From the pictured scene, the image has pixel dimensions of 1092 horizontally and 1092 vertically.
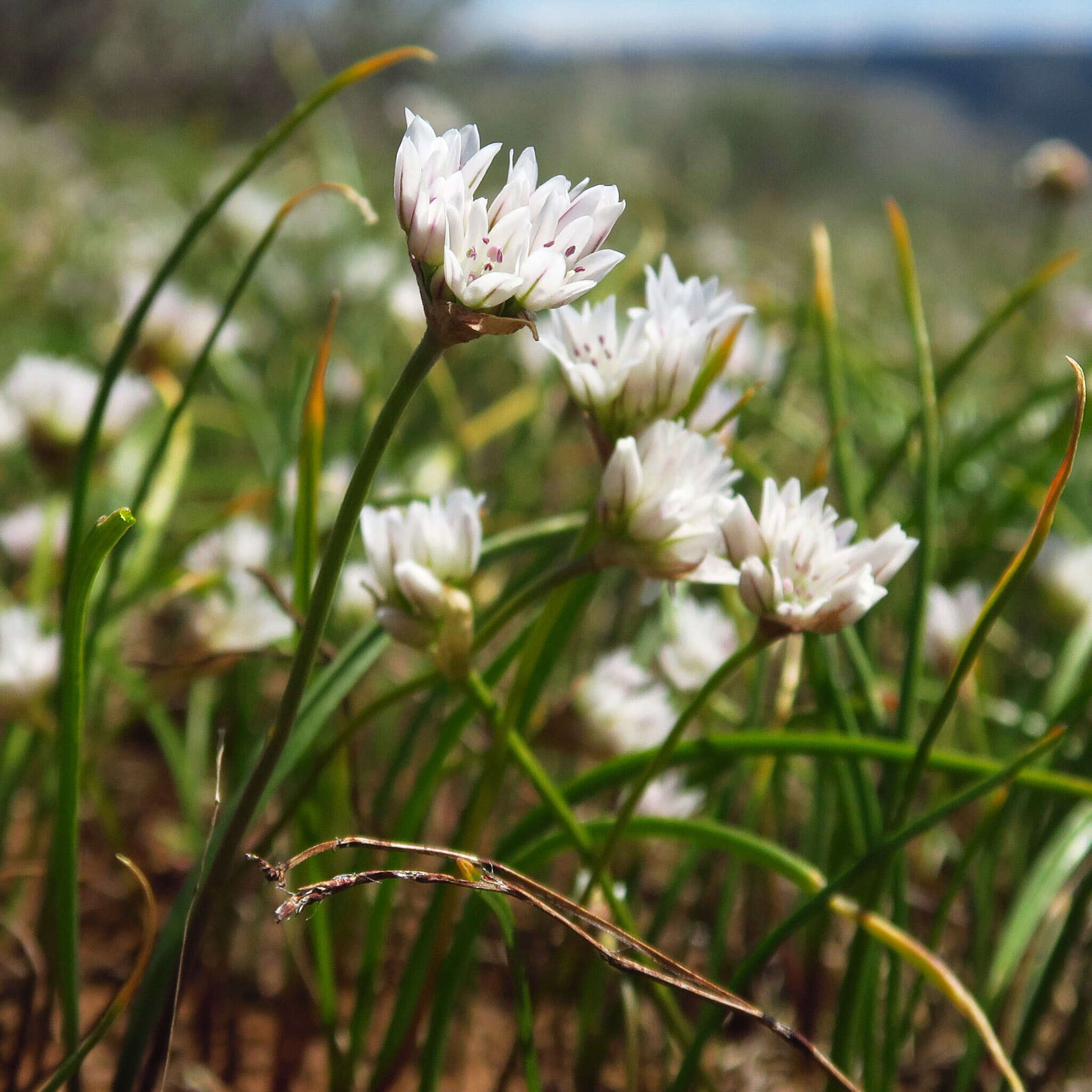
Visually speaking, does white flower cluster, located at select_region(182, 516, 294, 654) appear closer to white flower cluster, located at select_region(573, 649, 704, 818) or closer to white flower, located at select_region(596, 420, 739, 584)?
white flower cluster, located at select_region(573, 649, 704, 818)

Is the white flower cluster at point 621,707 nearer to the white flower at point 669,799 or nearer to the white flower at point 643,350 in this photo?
the white flower at point 669,799

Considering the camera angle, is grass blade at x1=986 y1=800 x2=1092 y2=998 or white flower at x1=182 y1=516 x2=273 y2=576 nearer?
grass blade at x1=986 y1=800 x2=1092 y2=998

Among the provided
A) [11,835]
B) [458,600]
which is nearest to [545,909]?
[458,600]

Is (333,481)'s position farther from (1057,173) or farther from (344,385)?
(1057,173)

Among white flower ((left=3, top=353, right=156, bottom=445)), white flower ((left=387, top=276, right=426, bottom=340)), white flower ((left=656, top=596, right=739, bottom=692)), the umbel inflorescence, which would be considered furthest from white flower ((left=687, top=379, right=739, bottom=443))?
white flower ((left=387, top=276, right=426, bottom=340))

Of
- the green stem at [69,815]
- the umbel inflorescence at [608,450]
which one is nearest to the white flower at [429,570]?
the umbel inflorescence at [608,450]

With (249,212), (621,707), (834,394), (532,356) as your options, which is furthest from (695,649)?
(249,212)

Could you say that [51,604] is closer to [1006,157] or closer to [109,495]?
[109,495]
